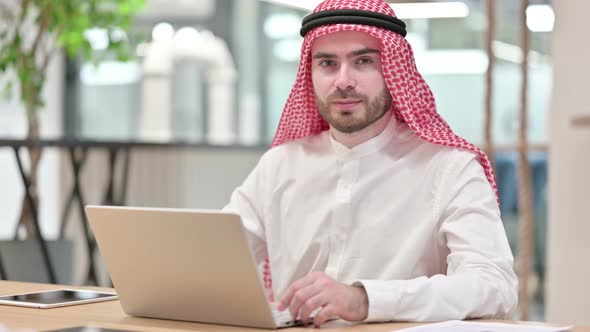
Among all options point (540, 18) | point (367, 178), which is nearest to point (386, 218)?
point (367, 178)

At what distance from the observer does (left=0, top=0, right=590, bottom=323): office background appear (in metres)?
5.43

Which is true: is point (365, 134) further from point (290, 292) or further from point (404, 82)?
point (290, 292)

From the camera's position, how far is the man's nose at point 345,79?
2424 millimetres

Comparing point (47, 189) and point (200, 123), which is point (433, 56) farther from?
point (47, 189)

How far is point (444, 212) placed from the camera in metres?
2.36

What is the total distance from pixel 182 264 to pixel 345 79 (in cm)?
76

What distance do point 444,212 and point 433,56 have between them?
3.30 meters

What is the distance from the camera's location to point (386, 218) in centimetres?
245

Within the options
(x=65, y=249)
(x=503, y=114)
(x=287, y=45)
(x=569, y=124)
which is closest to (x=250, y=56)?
(x=287, y=45)

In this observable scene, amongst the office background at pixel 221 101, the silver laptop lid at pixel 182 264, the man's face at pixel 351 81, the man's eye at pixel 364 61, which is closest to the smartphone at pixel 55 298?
the silver laptop lid at pixel 182 264

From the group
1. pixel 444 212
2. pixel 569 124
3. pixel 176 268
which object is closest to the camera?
pixel 176 268

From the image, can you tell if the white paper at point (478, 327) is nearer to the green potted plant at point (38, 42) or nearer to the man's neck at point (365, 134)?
the man's neck at point (365, 134)

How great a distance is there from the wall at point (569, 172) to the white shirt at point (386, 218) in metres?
1.66

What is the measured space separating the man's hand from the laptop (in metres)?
0.03
